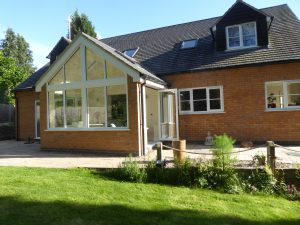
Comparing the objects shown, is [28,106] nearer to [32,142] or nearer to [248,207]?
[32,142]

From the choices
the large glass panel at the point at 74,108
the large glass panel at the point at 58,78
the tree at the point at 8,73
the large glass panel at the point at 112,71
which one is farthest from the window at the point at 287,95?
the tree at the point at 8,73

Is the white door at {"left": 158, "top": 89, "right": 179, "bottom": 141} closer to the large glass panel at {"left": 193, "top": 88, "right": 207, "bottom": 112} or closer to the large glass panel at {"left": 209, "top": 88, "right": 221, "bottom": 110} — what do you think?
the large glass panel at {"left": 193, "top": 88, "right": 207, "bottom": 112}

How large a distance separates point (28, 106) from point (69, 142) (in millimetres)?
8135

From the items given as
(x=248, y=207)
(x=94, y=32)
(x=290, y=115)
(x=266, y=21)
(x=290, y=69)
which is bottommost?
(x=248, y=207)

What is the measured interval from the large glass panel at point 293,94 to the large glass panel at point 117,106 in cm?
780

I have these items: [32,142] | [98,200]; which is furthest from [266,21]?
[32,142]

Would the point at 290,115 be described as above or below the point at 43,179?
above

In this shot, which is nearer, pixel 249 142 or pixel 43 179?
pixel 43 179

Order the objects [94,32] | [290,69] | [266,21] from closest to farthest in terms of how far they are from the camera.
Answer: [290,69], [266,21], [94,32]

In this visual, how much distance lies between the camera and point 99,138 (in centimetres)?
1273

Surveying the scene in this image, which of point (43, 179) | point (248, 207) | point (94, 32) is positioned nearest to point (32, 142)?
point (43, 179)

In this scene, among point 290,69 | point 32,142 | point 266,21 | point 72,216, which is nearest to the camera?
point 72,216

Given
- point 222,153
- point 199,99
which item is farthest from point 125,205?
point 199,99

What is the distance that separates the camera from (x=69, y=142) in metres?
13.5
